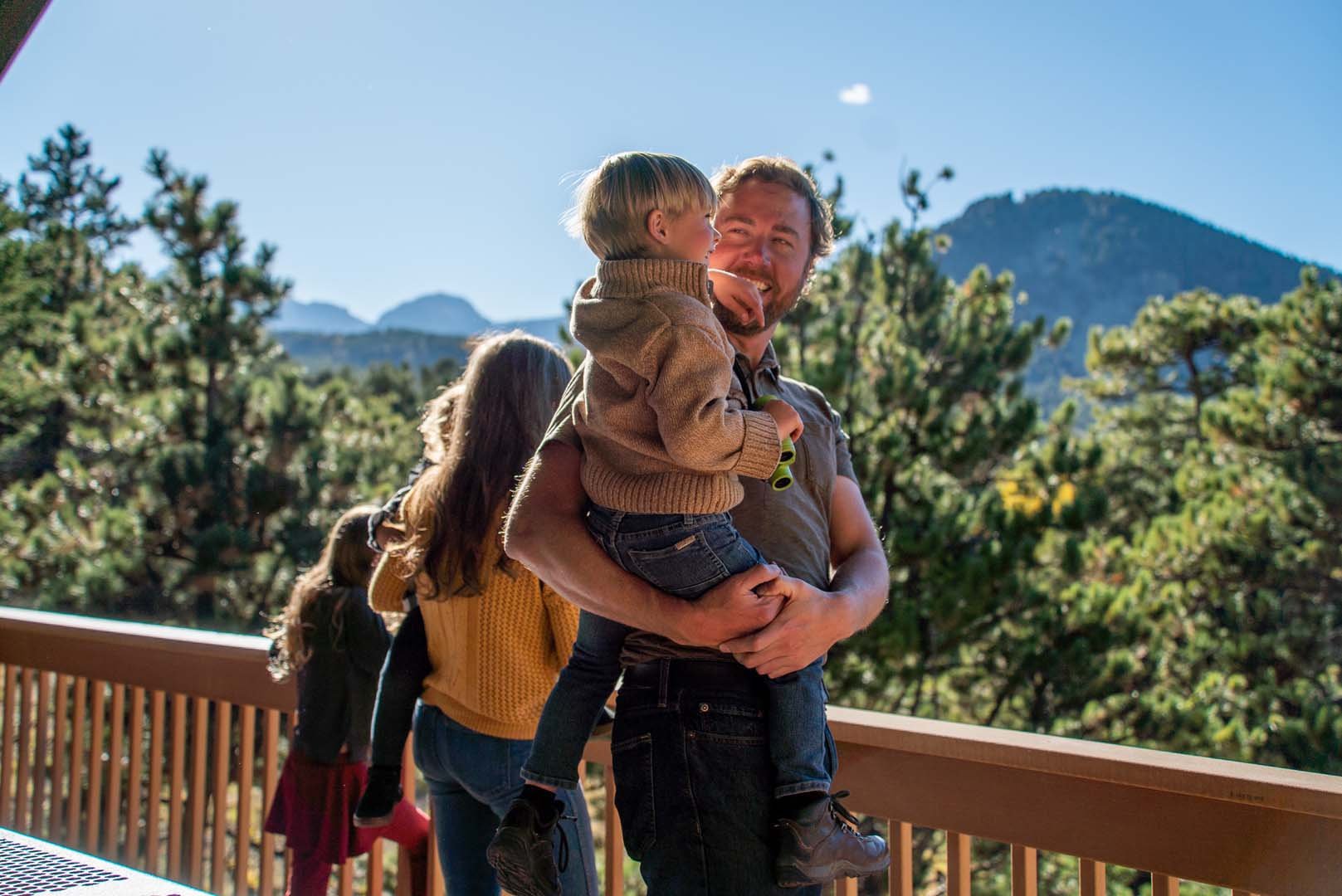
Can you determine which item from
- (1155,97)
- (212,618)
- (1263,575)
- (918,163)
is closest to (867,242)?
(918,163)

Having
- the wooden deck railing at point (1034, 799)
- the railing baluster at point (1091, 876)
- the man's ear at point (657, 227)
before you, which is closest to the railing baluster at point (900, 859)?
the wooden deck railing at point (1034, 799)

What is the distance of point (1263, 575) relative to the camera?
9742mm

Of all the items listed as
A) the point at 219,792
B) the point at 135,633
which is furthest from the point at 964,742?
the point at 135,633

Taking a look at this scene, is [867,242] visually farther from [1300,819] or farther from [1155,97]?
[1155,97]

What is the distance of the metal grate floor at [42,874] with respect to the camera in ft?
3.43

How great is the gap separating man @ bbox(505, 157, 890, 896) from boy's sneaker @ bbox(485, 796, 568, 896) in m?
0.12

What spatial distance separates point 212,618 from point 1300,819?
10471mm

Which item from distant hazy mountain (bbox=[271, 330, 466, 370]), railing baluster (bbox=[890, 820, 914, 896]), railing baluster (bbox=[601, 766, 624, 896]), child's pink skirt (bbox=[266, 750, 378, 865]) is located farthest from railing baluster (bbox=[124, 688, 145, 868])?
distant hazy mountain (bbox=[271, 330, 466, 370])

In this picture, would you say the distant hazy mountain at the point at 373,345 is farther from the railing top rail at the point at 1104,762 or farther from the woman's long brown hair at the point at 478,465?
the railing top rail at the point at 1104,762

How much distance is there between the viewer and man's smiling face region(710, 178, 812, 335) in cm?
150

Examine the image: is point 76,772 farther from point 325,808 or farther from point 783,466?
point 783,466

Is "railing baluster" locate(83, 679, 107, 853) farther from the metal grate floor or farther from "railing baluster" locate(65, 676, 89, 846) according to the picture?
the metal grate floor

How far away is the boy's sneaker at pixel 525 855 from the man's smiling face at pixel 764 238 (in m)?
0.76

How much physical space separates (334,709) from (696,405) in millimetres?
1251
